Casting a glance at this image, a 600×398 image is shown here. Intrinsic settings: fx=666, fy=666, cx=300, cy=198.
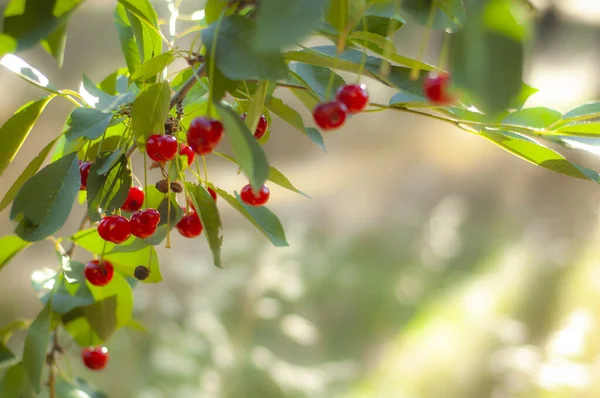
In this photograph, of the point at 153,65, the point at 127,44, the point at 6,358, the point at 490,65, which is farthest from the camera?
the point at 6,358

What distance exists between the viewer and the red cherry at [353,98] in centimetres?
38

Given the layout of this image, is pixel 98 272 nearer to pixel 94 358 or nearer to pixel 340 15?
pixel 94 358

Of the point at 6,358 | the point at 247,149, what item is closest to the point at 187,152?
the point at 247,149

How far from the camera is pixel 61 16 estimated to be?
342mm

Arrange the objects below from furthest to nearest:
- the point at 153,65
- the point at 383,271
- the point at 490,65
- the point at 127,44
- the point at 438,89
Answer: the point at 383,271
the point at 127,44
the point at 153,65
the point at 438,89
the point at 490,65

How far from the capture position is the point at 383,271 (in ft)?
8.86

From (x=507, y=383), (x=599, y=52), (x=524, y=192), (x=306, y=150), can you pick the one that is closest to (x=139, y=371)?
(x=306, y=150)

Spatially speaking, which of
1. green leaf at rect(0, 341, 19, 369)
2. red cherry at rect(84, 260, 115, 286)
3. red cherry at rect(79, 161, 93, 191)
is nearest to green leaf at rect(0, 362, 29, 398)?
green leaf at rect(0, 341, 19, 369)

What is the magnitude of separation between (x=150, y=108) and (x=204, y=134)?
6 centimetres

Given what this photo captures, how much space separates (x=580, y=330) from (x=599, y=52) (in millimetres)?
1214

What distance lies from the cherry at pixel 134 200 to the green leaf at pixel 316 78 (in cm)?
16

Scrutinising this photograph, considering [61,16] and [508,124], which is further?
[508,124]

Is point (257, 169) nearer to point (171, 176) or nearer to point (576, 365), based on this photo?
point (171, 176)

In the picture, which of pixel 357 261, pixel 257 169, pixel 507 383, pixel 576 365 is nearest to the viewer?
pixel 257 169
